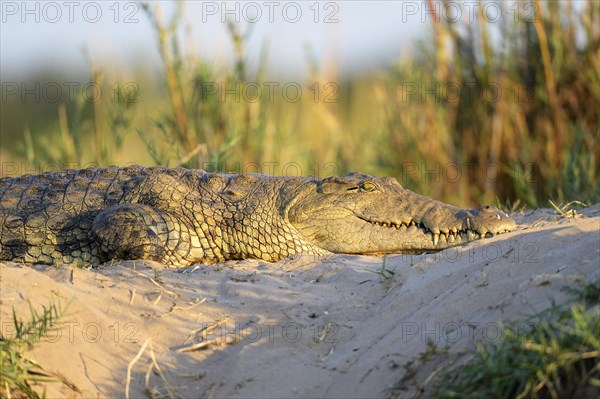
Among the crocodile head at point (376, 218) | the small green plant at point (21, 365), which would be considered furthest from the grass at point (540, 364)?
the crocodile head at point (376, 218)

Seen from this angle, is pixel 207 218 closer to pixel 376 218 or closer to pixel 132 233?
pixel 132 233

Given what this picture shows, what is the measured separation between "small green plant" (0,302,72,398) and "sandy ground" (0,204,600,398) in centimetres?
7

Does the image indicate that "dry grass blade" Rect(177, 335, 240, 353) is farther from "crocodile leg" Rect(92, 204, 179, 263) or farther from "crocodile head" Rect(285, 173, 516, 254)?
"crocodile head" Rect(285, 173, 516, 254)

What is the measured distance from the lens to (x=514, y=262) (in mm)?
3969

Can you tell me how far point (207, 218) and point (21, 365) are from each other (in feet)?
8.45

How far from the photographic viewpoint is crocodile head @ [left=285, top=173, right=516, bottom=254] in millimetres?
5555

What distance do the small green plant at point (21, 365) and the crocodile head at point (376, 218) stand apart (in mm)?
2599

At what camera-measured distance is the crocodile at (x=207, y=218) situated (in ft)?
18.3

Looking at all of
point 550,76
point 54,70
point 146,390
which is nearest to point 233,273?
point 146,390

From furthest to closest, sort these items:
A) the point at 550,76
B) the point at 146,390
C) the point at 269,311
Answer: the point at 550,76 → the point at 269,311 → the point at 146,390

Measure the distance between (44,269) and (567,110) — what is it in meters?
5.71

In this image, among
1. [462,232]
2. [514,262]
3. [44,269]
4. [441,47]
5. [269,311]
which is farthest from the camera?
[441,47]

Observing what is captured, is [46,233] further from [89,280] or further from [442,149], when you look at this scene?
[442,149]

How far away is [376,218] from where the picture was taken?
5805 millimetres
